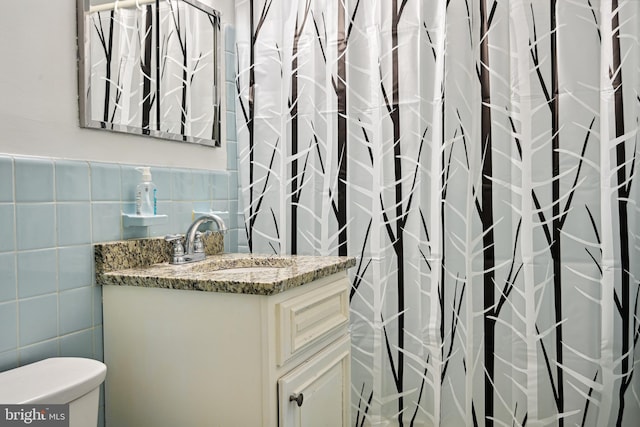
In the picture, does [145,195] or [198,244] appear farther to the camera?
[198,244]

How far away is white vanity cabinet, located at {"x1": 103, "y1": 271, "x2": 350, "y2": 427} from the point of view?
1268mm

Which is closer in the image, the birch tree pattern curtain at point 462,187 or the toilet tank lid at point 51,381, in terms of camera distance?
the toilet tank lid at point 51,381

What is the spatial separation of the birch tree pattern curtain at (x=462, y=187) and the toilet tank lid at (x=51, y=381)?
3.23ft

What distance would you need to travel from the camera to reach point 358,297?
6.48 feet

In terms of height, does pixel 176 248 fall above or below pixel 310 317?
above

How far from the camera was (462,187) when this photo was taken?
6.00 feet

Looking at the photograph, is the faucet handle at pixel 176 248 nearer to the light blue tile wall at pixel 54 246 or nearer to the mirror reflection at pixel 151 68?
the light blue tile wall at pixel 54 246

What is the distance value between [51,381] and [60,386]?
0.05 m

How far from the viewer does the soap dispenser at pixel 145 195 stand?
1.59 m

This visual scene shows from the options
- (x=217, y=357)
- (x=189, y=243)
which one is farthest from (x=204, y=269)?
(x=217, y=357)

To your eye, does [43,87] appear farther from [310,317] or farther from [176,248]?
[310,317]

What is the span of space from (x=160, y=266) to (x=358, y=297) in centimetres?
75

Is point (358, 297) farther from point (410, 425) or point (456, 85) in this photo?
point (456, 85)

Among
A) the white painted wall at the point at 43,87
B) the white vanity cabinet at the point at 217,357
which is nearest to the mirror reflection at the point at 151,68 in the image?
the white painted wall at the point at 43,87
